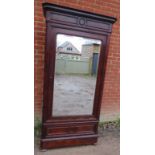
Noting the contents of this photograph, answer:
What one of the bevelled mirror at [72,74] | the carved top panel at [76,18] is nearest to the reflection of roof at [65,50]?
the bevelled mirror at [72,74]

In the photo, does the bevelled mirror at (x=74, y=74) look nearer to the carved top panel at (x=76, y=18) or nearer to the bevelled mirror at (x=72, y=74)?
the bevelled mirror at (x=72, y=74)

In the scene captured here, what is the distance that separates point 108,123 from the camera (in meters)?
3.01

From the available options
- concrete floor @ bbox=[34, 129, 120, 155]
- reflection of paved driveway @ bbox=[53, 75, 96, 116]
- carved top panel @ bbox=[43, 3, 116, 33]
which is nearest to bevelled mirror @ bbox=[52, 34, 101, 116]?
reflection of paved driveway @ bbox=[53, 75, 96, 116]

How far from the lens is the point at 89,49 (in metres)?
2.09

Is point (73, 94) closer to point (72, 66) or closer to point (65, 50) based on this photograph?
point (72, 66)

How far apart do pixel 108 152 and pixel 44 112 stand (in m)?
1.00

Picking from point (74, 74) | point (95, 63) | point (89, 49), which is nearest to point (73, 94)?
point (74, 74)

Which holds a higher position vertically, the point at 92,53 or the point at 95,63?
the point at 92,53

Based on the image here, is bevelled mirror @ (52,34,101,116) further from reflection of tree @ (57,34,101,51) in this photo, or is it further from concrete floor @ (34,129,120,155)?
concrete floor @ (34,129,120,155)

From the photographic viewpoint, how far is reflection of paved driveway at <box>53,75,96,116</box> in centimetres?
204

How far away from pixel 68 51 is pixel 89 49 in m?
0.27

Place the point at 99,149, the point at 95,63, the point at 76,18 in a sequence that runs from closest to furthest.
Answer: the point at 76,18 < the point at 95,63 < the point at 99,149
